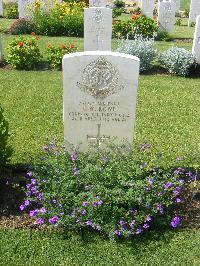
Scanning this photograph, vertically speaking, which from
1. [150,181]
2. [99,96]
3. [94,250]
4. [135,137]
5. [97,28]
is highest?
[97,28]

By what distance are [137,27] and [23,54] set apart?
576 cm

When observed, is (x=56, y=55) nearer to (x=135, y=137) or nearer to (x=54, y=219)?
(x=135, y=137)

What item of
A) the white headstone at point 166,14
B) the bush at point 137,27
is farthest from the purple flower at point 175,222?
the white headstone at point 166,14

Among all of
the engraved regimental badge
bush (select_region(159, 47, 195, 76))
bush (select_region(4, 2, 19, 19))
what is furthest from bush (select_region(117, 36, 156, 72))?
bush (select_region(4, 2, 19, 19))

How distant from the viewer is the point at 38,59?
11.5 meters

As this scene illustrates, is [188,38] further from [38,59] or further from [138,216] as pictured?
[138,216]

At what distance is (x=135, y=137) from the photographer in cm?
720

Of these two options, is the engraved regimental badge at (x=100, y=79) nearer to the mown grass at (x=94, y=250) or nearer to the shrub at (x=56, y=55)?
the mown grass at (x=94, y=250)

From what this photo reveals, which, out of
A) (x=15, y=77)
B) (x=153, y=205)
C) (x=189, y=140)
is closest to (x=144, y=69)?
(x=15, y=77)

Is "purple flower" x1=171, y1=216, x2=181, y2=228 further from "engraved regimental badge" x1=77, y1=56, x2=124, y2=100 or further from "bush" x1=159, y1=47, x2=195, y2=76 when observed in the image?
"bush" x1=159, y1=47, x2=195, y2=76

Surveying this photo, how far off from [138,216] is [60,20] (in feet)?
42.8

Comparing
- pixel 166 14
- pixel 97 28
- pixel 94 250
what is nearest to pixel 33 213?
pixel 94 250

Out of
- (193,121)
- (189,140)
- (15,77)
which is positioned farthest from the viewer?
(15,77)

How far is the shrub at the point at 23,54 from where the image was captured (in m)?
11.0
